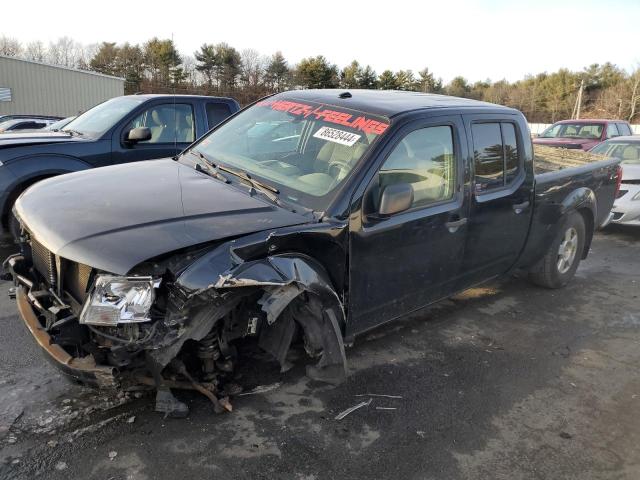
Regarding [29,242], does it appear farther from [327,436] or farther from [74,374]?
[327,436]

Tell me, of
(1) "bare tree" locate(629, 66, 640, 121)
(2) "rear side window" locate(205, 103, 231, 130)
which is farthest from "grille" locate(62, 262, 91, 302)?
(1) "bare tree" locate(629, 66, 640, 121)

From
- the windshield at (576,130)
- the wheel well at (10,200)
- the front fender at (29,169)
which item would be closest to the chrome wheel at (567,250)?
the front fender at (29,169)

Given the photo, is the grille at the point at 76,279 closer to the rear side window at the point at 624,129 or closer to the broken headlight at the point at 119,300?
the broken headlight at the point at 119,300

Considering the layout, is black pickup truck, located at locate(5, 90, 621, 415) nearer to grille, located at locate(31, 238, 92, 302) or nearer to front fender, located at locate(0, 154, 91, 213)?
grille, located at locate(31, 238, 92, 302)

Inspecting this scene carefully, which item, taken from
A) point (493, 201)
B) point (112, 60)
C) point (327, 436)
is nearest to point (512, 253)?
Result: point (493, 201)

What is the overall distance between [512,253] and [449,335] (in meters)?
0.95

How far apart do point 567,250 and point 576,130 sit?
37.5 feet

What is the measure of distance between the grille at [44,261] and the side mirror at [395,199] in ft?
6.09

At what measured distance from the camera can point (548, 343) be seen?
4273 millimetres

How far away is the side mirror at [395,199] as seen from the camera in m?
3.02

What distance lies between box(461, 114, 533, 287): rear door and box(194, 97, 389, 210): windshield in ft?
3.35

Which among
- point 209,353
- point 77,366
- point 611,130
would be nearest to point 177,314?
point 209,353

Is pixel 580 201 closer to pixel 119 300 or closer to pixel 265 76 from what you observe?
pixel 119 300

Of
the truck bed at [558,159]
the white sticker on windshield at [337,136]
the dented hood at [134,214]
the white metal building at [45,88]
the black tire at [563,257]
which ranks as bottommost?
the black tire at [563,257]
